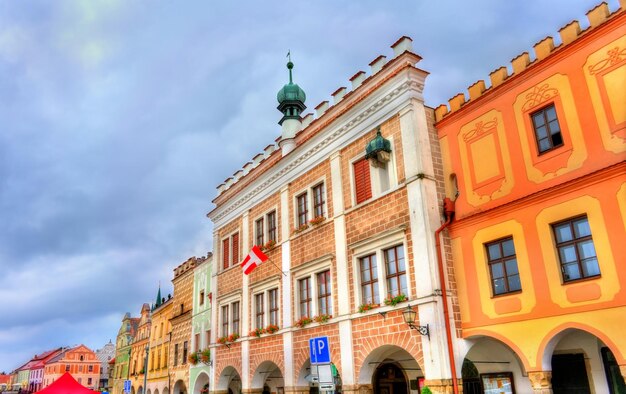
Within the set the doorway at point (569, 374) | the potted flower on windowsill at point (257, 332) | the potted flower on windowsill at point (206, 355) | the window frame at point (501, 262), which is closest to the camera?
the doorway at point (569, 374)

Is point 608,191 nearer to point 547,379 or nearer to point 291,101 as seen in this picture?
point 547,379

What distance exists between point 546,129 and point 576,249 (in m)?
3.02

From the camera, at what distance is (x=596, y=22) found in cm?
1244

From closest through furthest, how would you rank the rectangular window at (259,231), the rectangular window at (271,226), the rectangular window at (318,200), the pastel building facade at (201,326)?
the rectangular window at (318,200) < the rectangular window at (271,226) < the rectangular window at (259,231) < the pastel building facade at (201,326)

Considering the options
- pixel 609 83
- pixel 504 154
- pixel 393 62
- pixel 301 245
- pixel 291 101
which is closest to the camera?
pixel 609 83

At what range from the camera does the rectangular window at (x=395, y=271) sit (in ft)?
50.1

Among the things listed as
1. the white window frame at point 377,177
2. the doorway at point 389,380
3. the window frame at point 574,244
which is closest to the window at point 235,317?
the doorway at point 389,380

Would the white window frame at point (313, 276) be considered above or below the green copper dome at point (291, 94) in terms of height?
below

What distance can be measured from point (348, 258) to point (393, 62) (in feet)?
20.4

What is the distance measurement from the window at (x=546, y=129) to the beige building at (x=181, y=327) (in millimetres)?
22278

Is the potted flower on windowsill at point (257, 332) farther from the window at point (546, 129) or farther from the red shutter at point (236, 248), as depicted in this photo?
the window at point (546, 129)

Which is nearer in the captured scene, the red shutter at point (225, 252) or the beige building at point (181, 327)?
the red shutter at point (225, 252)

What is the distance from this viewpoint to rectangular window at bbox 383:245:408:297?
602 inches

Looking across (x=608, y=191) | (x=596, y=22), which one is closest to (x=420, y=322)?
(x=608, y=191)
